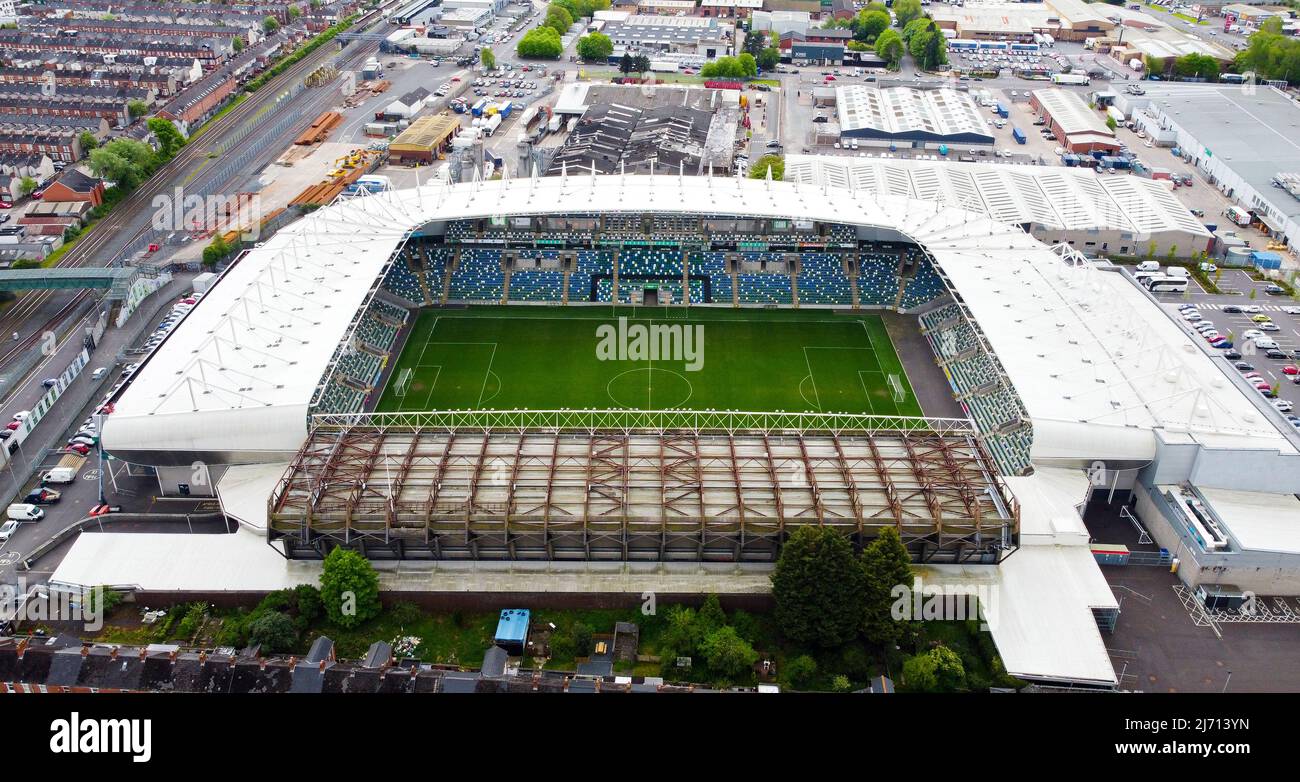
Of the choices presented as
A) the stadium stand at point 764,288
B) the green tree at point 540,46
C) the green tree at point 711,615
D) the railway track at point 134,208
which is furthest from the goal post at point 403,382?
the green tree at point 540,46

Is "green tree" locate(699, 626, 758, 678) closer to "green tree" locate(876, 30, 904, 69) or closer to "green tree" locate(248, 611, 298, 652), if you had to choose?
"green tree" locate(248, 611, 298, 652)

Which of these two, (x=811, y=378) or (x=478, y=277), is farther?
(x=478, y=277)

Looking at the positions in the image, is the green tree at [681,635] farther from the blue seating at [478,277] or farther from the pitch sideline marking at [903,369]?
the blue seating at [478,277]

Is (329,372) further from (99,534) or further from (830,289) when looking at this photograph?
(830,289)

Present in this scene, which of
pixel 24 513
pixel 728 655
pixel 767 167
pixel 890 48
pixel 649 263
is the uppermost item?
pixel 890 48

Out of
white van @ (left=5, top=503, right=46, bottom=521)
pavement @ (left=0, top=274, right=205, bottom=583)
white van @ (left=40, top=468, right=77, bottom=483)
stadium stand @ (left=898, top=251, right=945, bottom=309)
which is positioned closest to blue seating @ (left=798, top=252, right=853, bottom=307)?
stadium stand @ (left=898, top=251, right=945, bottom=309)

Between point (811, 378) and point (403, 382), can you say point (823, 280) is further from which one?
point (403, 382)

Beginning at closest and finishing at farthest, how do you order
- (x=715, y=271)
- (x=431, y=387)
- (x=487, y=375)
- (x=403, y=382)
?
(x=431, y=387) < (x=403, y=382) < (x=487, y=375) < (x=715, y=271)

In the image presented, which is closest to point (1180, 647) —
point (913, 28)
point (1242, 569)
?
point (1242, 569)
